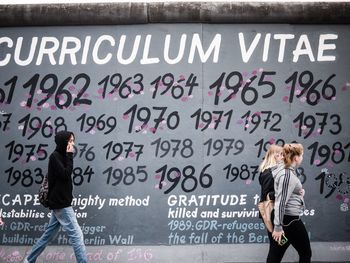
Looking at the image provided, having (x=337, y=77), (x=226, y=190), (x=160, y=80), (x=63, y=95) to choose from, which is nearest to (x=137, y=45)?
(x=160, y=80)

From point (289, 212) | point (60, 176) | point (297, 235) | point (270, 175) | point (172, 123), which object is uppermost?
point (172, 123)

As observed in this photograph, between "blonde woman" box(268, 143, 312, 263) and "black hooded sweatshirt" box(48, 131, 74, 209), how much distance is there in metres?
2.59

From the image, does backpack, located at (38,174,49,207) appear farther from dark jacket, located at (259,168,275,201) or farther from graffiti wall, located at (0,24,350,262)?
dark jacket, located at (259,168,275,201)

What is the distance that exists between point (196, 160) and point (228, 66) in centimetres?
150

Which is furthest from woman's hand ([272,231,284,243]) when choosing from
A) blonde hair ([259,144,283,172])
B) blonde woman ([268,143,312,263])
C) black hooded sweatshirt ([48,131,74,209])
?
black hooded sweatshirt ([48,131,74,209])

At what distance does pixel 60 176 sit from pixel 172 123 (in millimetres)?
1982

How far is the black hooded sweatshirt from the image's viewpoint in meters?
6.22

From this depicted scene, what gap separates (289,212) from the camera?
537 cm

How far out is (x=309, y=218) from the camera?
7.33 metres

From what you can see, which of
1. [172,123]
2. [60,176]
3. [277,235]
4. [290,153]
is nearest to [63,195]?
[60,176]

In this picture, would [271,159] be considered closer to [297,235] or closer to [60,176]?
[297,235]

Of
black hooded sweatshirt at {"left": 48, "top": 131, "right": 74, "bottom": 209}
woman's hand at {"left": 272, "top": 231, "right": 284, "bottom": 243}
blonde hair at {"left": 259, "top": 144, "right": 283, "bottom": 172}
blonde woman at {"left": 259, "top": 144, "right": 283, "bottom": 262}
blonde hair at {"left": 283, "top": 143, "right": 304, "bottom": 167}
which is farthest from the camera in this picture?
black hooded sweatshirt at {"left": 48, "top": 131, "right": 74, "bottom": 209}

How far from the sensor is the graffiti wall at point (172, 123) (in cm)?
734

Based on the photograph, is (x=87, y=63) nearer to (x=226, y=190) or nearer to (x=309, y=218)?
(x=226, y=190)
